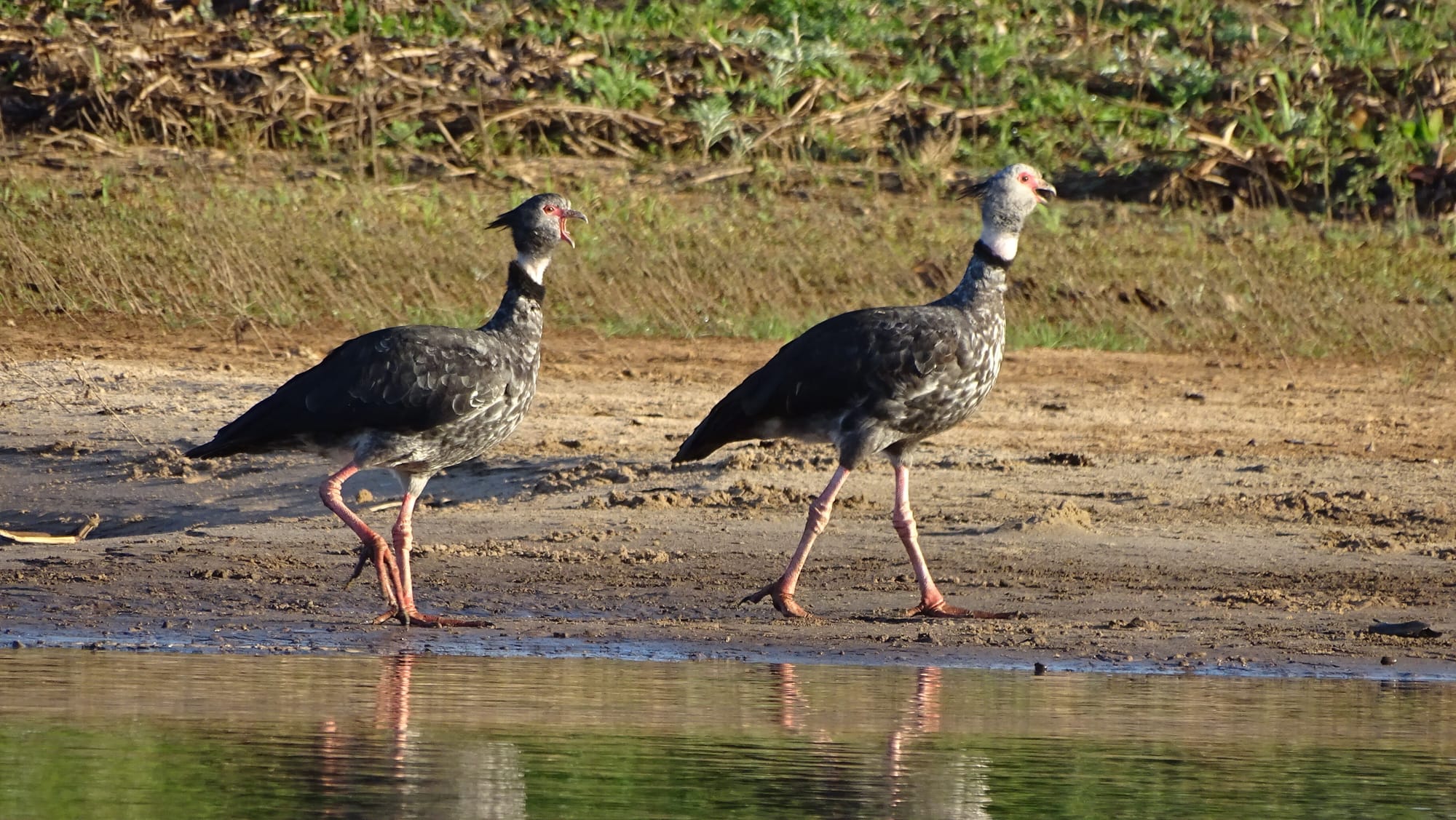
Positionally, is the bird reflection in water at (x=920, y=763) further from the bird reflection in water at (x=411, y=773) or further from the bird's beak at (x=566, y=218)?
the bird's beak at (x=566, y=218)

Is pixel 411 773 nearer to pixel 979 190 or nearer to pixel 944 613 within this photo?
pixel 944 613

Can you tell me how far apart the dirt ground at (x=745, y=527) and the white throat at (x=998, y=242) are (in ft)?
4.18

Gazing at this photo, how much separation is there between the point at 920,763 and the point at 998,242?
3.28 m

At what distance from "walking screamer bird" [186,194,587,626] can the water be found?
34.3 inches

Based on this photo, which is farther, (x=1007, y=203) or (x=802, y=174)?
(x=802, y=174)

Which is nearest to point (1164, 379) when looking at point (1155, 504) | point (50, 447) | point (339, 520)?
point (1155, 504)

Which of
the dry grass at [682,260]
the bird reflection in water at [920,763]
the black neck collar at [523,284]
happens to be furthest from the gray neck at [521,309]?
the dry grass at [682,260]

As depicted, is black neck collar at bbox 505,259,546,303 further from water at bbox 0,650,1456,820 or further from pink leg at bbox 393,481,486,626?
water at bbox 0,650,1456,820

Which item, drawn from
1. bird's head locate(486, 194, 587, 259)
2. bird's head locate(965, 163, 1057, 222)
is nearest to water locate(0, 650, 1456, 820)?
bird's head locate(486, 194, 587, 259)

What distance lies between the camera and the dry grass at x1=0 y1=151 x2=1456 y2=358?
1440cm

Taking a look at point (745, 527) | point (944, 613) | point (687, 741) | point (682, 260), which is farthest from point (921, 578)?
point (682, 260)

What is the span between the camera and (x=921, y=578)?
818cm

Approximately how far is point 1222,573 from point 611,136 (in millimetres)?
10465

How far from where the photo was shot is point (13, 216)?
14836 mm
